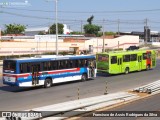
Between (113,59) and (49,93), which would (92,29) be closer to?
(113,59)

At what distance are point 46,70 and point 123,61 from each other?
42.4 ft

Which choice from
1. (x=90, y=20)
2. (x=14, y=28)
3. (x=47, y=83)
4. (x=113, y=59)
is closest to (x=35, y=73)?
(x=47, y=83)

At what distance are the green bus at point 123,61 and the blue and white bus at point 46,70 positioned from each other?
376 cm

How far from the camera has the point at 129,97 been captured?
21.4m

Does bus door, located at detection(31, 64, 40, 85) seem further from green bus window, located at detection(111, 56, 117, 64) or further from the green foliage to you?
the green foliage

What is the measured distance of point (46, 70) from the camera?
27.8m

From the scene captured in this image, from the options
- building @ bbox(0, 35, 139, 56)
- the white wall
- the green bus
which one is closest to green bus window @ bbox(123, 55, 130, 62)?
the green bus

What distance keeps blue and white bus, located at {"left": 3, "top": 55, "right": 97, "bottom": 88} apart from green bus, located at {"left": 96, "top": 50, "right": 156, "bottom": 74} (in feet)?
12.4

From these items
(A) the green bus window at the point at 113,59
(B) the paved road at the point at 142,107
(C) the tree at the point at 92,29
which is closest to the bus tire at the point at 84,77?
(A) the green bus window at the point at 113,59

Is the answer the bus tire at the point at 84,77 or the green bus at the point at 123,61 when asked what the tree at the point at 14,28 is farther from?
the bus tire at the point at 84,77

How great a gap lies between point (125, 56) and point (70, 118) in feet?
80.2

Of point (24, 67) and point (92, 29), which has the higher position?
point (92, 29)

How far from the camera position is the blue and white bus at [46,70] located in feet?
84.0

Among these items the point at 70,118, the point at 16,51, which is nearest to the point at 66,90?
the point at 70,118
